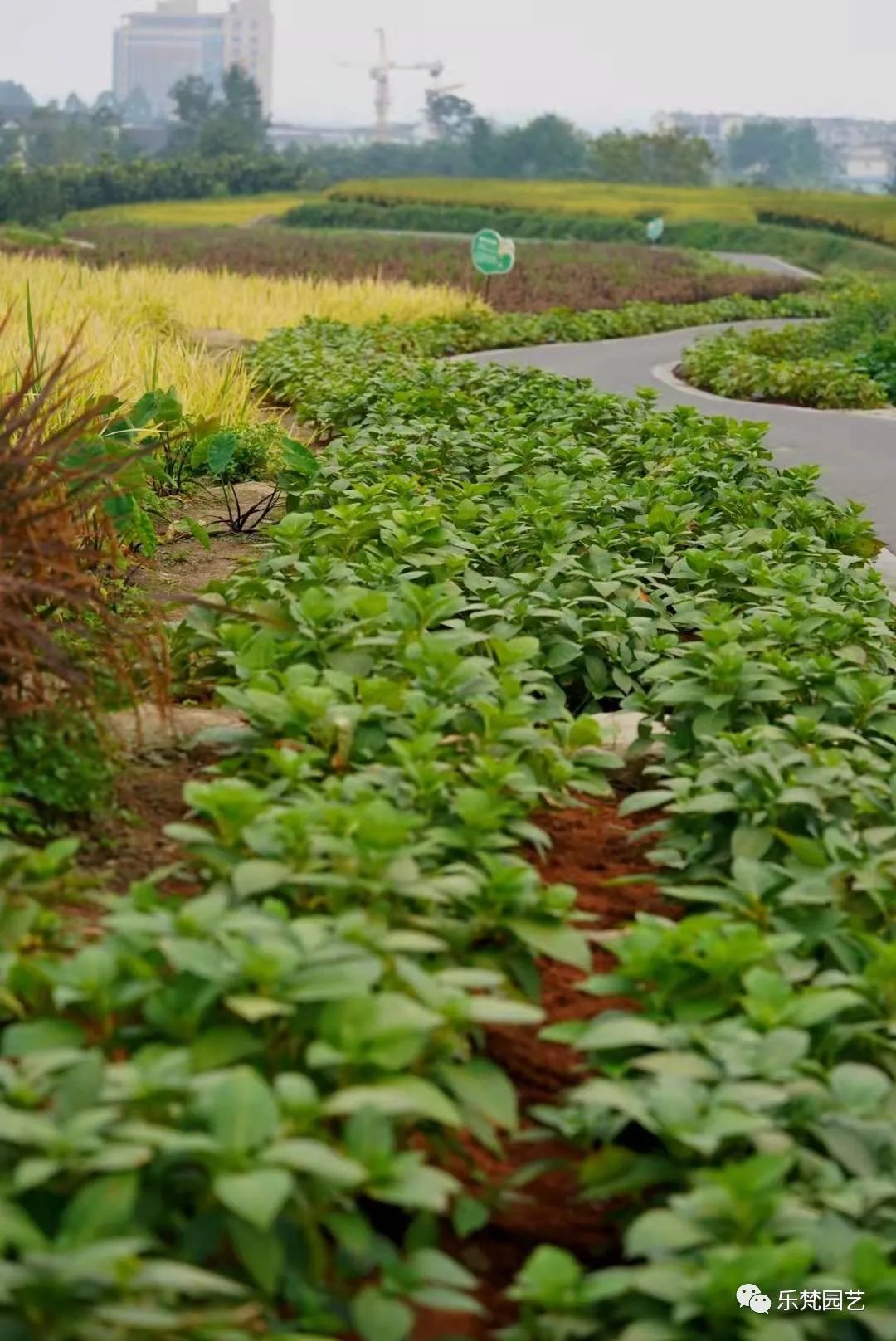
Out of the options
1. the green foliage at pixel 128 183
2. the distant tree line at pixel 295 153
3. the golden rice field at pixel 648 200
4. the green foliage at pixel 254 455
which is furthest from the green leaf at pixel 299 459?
the distant tree line at pixel 295 153

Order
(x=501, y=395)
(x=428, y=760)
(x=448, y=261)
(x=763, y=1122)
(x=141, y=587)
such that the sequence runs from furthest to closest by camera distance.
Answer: (x=448, y=261)
(x=501, y=395)
(x=141, y=587)
(x=428, y=760)
(x=763, y=1122)

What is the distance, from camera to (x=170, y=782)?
4.31 metres

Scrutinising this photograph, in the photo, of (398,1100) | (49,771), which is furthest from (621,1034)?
(49,771)

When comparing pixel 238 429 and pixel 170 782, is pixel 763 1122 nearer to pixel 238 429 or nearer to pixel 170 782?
pixel 170 782

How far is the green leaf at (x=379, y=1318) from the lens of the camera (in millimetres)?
2404

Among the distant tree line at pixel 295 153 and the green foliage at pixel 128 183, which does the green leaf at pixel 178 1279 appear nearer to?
the green foliage at pixel 128 183

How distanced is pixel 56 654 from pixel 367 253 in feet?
115

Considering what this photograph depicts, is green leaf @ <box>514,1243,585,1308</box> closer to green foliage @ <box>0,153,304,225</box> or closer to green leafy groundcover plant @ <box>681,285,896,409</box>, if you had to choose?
green leafy groundcover plant @ <box>681,285,896,409</box>

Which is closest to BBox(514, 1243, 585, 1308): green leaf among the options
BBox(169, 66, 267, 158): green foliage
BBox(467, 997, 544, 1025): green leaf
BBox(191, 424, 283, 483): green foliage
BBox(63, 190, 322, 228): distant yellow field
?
BBox(467, 997, 544, 1025): green leaf

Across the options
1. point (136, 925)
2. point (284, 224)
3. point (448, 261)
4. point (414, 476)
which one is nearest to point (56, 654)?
point (136, 925)

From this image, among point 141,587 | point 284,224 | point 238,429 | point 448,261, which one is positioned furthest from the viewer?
point 284,224

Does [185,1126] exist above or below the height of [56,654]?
below

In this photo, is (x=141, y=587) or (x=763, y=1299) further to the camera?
(x=141, y=587)

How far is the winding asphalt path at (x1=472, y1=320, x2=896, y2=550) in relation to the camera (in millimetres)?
11891
